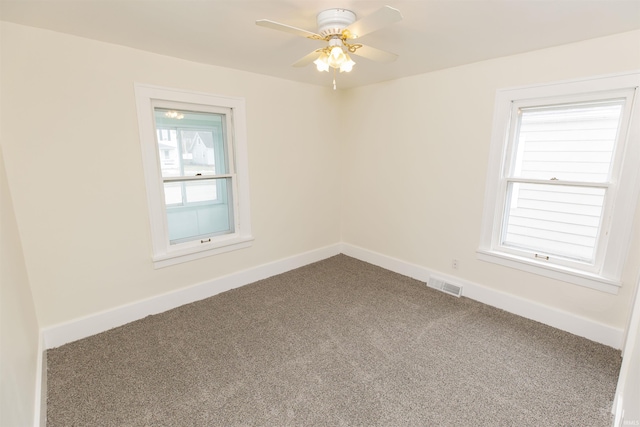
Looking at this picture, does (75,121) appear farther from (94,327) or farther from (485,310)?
(485,310)

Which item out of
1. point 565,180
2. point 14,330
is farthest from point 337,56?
point 14,330

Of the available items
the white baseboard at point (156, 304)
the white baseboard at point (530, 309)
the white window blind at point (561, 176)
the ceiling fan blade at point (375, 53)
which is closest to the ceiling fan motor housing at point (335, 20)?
the ceiling fan blade at point (375, 53)

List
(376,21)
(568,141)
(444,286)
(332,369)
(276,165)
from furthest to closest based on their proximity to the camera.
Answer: (276,165) < (444,286) < (568,141) < (332,369) < (376,21)

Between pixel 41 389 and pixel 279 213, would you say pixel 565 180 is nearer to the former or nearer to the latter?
pixel 279 213

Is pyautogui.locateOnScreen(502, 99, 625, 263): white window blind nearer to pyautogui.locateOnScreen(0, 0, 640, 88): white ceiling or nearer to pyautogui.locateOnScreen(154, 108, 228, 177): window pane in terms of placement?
pyautogui.locateOnScreen(0, 0, 640, 88): white ceiling

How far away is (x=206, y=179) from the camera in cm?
299

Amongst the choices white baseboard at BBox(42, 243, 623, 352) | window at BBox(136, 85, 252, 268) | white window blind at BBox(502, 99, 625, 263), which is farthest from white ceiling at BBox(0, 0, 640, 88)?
white baseboard at BBox(42, 243, 623, 352)

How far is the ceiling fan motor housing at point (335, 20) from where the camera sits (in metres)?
1.69

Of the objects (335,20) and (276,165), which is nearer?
(335,20)

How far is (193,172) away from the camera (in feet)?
9.55

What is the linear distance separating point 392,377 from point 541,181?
2.06 metres

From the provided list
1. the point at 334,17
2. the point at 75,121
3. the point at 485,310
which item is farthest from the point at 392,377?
the point at 75,121

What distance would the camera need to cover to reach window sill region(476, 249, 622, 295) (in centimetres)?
226

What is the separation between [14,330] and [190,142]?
6.23 ft
